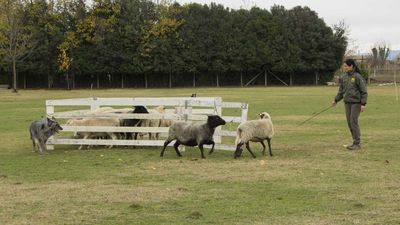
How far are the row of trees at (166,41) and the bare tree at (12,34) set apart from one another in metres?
1.22

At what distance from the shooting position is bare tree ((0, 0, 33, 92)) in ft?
203

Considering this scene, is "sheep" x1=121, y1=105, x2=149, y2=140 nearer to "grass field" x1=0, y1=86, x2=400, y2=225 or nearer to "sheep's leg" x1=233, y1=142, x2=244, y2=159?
"grass field" x1=0, y1=86, x2=400, y2=225

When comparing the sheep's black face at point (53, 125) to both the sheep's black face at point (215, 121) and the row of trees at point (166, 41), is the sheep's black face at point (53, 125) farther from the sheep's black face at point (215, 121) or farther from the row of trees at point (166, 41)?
the row of trees at point (166, 41)

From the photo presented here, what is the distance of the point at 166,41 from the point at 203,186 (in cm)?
6471

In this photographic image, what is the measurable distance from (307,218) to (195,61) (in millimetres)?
67826

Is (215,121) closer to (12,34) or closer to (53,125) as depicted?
(53,125)

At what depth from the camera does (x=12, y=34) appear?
61.4 meters

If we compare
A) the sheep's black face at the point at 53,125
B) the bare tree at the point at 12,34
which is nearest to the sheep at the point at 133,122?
the sheep's black face at the point at 53,125

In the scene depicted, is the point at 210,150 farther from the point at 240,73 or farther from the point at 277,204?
the point at 240,73

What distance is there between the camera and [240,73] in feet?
254

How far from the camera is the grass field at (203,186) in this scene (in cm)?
803

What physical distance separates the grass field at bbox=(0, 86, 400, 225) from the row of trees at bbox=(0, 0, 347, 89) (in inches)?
2226

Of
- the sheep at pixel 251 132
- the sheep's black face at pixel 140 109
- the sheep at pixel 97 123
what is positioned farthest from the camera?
the sheep's black face at pixel 140 109

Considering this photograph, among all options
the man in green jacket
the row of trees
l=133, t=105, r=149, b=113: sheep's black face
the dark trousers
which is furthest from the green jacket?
the row of trees
